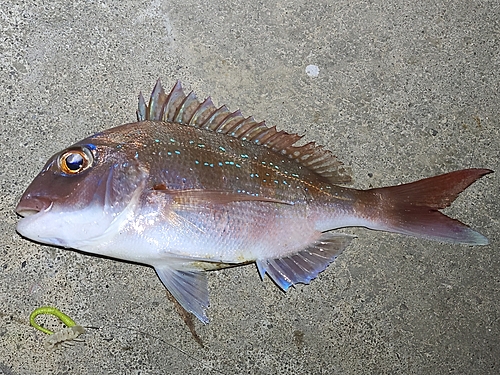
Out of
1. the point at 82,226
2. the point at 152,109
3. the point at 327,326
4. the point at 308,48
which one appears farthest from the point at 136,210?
the point at 308,48

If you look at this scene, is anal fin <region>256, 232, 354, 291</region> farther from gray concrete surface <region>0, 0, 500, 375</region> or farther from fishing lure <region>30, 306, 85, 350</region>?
fishing lure <region>30, 306, 85, 350</region>

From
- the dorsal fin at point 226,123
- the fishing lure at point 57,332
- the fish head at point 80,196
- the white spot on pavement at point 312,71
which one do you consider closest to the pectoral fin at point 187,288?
the fish head at point 80,196

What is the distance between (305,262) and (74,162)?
118 cm

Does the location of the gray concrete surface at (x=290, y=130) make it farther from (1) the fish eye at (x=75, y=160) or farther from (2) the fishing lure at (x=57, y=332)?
(1) the fish eye at (x=75, y=160)

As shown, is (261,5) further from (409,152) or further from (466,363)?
(466,363)

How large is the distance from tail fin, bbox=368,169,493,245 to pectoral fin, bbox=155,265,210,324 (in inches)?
37.7

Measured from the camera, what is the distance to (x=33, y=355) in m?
2.47

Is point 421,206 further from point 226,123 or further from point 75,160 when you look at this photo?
point 75,160

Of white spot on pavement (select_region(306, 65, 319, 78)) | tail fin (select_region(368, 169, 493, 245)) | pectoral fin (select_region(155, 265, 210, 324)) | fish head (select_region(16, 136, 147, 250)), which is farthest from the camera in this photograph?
white spot on pavement (select_region(306, 65, 319, 78))

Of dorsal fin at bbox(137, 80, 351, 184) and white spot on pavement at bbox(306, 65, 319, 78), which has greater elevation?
white spot on pavement at bbox(306, 65, 319, 78)

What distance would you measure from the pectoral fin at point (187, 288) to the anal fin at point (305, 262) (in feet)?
0.99

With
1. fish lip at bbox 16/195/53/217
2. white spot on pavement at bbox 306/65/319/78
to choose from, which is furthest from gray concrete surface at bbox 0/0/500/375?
fish lip at bbox 16/195/53/217

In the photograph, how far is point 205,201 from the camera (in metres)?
2.25

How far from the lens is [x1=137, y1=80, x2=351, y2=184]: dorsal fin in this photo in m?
2.45
